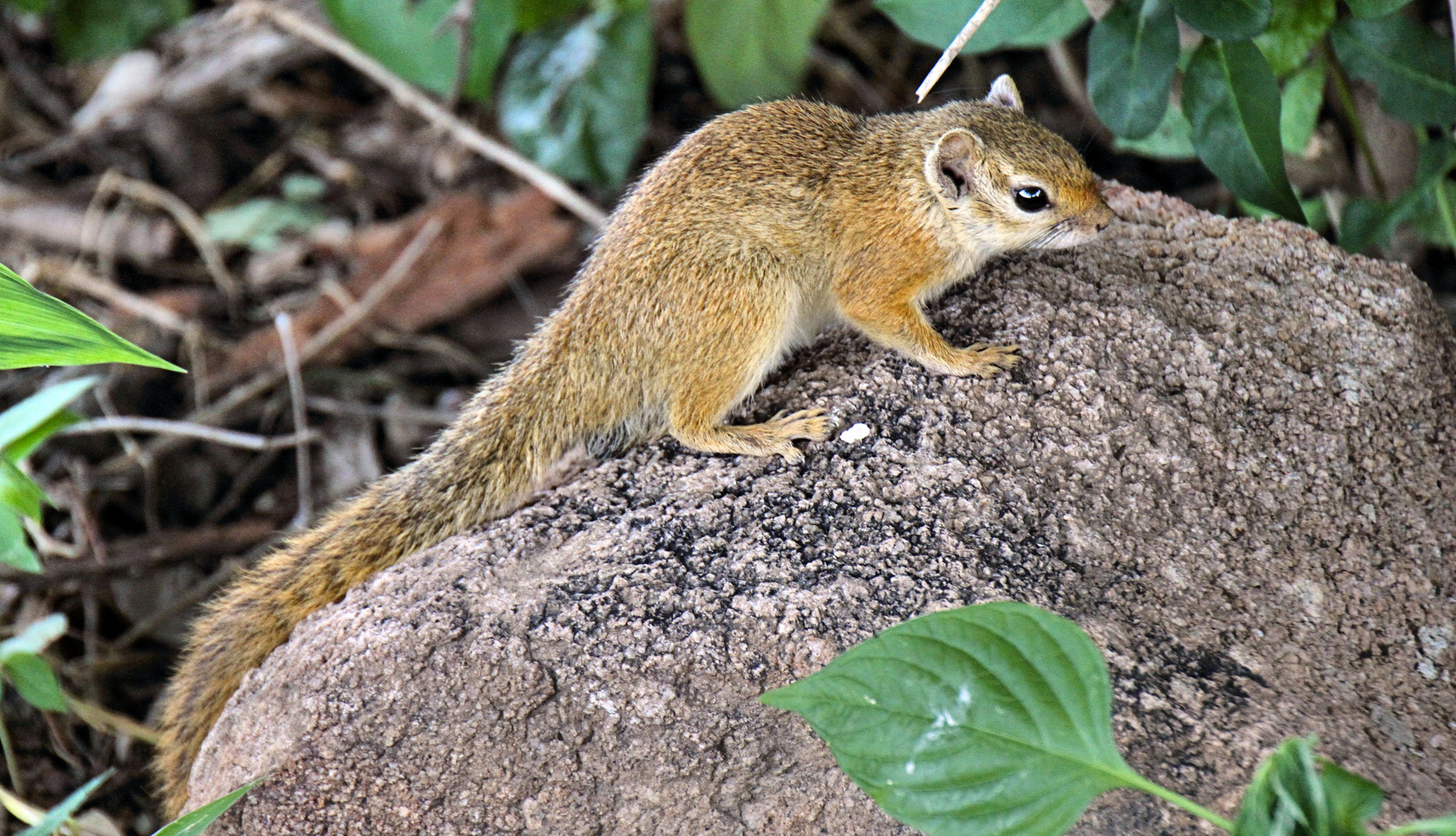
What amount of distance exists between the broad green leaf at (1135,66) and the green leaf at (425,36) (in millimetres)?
2488

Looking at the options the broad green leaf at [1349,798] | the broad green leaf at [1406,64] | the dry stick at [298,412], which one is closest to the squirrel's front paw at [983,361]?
the broad green leaf at [1349,798]

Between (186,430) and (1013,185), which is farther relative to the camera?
(186,430)

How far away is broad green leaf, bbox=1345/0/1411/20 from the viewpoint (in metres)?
2.82

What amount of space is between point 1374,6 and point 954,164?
0.96 meters

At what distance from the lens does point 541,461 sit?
288 cm

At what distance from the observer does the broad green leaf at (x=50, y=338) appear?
191cm

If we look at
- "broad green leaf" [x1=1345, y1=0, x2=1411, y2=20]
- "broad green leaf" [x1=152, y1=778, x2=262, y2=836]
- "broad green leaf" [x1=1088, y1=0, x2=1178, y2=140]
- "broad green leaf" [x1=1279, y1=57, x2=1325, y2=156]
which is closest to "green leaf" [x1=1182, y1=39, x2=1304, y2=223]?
"broad green leaf" [x1=1088, y1=0, x2=1178, y2=140]

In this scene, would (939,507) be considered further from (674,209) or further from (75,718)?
(75,718)

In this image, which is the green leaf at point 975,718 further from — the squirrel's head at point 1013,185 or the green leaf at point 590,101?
the green leaf at point 590,101

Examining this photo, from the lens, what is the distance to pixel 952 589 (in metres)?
2.28

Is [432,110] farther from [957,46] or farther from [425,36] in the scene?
[957,46]

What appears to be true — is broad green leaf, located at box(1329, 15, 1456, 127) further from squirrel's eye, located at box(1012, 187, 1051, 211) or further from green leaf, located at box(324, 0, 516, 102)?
green leaf, located at box(324, 0, 516, 102)

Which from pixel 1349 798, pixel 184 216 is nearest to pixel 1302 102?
pixel 1349 798

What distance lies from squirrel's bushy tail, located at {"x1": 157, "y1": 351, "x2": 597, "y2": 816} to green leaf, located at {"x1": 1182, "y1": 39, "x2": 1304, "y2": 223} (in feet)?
4.97
